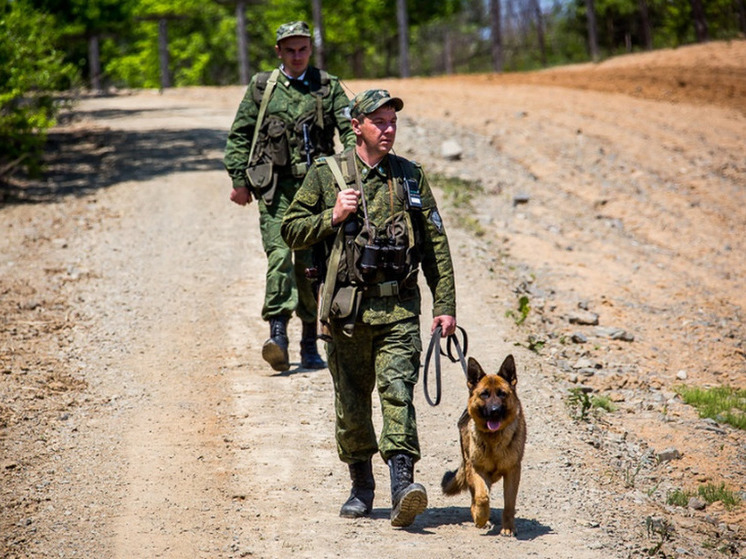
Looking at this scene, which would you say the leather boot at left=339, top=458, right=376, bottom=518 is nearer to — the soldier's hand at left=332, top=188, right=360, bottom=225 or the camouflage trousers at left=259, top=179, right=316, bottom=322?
the soldier's hand at left=332, top=188, right=360, bottom=225

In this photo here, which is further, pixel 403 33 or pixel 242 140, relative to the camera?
pixel 403 33

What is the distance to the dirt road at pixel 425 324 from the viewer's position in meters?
5.65

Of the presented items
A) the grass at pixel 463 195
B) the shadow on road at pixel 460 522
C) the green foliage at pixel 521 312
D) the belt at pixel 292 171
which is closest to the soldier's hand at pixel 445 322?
the shadow on road at pixel 460 522

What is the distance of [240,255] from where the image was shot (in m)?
11.9

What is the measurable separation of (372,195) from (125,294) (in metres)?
6.05

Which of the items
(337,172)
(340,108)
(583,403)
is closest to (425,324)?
(583,403)

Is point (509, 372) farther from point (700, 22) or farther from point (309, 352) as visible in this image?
point (700, 22)

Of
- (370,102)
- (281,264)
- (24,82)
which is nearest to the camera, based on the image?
(370,102)

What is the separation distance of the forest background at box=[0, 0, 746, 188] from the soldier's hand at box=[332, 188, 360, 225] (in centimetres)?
1090

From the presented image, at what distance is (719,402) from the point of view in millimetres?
9211

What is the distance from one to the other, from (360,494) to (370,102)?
7.01 ft

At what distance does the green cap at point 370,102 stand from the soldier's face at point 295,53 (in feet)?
7.69

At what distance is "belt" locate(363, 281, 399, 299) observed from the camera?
5234 mm

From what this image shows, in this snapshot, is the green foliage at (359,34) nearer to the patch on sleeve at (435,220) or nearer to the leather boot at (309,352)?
the leather boot at (309,352)
